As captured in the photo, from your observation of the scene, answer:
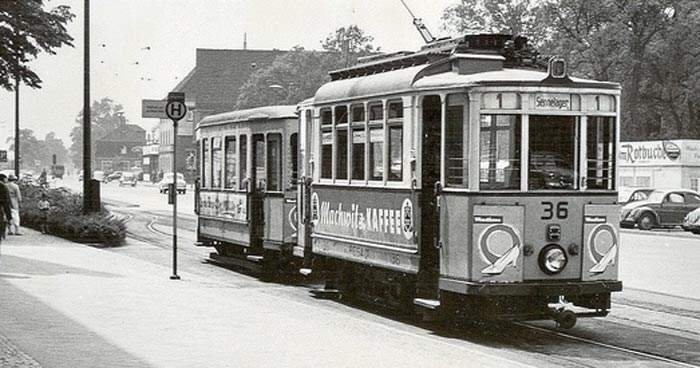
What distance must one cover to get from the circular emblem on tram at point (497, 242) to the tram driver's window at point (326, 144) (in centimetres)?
410

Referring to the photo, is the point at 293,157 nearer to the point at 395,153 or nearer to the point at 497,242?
the point at 395,153

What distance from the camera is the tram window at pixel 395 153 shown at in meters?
13.9

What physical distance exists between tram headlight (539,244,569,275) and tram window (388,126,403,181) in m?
2.13

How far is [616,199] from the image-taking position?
13.0 metres

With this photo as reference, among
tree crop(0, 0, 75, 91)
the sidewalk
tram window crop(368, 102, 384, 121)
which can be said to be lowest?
the sidewalk

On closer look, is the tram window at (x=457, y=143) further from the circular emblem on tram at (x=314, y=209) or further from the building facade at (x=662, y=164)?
the building facade at (x=662, y=164)

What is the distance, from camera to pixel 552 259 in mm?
12609

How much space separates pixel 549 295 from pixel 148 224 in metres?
26.0

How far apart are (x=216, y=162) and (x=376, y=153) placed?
28.2 ft

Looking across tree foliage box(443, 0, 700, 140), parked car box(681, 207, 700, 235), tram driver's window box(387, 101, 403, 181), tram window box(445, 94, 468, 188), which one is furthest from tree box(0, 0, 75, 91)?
tree foliage box(443, 0, 700, 140)

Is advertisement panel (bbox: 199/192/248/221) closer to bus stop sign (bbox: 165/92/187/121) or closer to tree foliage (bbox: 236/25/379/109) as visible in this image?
bus stop sign (bbox: 165/92/187/121)

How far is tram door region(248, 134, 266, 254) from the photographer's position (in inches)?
792

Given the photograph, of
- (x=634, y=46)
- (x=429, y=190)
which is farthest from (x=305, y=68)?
(x=429, y=190)

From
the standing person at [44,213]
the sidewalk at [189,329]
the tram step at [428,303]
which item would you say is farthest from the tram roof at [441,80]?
the standing person at [44,213]
